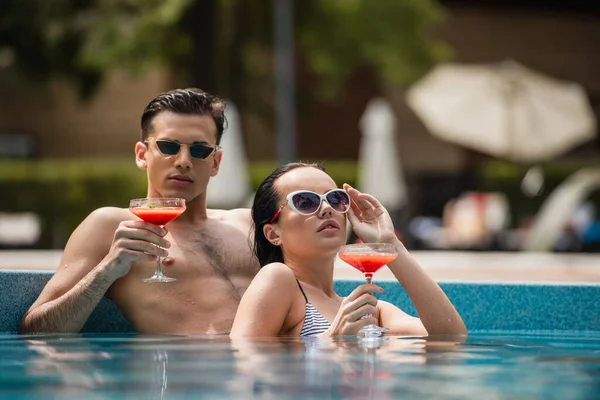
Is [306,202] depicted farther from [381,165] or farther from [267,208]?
[381,165]

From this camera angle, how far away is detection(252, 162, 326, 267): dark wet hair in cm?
471

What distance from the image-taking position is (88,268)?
4844 mm

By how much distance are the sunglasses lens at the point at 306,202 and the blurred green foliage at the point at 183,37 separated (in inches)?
592

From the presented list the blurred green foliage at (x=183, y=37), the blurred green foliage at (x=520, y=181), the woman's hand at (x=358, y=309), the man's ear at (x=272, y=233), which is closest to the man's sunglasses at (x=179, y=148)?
the man's ear at (x=272, y=233)

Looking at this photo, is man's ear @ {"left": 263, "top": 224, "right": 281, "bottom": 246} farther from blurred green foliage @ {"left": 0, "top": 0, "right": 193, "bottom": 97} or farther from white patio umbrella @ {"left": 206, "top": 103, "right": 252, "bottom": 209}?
blurred green foliage @ {"left": 0, "top": 0, "right": 193, "bottom": 97}

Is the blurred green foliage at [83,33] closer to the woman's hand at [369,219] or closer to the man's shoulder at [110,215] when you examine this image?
the man's shoulder at [110,215]

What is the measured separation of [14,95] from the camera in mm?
23828

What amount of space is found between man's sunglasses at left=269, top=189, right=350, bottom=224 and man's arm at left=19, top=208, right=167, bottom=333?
0.57 m

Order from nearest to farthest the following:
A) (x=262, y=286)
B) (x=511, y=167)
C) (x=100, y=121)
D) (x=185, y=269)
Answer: (x=262, y=286) → (x=185, y=269) → (x=511, y=167) → (x=100, y=121)

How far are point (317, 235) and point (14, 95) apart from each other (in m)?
20.4

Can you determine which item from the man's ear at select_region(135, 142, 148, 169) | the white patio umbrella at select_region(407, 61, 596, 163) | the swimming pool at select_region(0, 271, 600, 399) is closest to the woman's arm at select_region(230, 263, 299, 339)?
the swimming pool at select_region(0, 271, 600, 399)

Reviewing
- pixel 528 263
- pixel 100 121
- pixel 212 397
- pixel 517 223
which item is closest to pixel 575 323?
pixel 212 397

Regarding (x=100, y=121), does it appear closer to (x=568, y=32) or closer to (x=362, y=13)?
(x=362, y=13)

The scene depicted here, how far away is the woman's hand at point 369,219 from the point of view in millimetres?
4645
